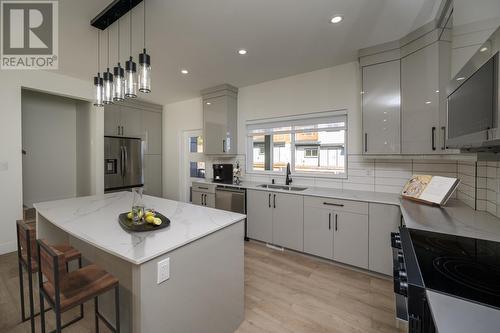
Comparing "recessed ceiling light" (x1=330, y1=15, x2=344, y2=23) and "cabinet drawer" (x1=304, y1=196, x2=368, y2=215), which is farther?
"cabinet drawer" (x1=304, y1=196, x2=368, y2=215)

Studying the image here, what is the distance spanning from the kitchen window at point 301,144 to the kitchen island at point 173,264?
6.83ft

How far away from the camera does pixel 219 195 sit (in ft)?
11.7

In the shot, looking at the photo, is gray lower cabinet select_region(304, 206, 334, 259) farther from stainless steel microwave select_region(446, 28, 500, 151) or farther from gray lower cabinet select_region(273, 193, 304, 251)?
stainless steel microwave select_region(446, 28, 500, 151)

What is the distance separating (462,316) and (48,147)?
552cm

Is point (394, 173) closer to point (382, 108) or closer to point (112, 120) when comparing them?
point (382, 108)

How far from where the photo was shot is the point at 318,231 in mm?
2707

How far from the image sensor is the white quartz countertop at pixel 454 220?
54.2 inches

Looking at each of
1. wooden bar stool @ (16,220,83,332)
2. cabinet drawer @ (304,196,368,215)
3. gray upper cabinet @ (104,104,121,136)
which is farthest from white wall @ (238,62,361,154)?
wooden bar stool @ (16,220,83,332)

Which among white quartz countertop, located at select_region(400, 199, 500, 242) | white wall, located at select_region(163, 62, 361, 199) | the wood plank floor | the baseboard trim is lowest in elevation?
the wood plank floor

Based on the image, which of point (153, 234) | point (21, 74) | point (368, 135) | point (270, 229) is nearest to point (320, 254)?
point (270, 229)

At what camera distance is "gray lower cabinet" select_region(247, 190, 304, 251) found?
2867 millimetres

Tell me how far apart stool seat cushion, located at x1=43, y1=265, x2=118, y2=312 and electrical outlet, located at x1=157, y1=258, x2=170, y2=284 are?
0.36m

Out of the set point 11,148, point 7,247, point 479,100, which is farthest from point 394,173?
point 7,247
